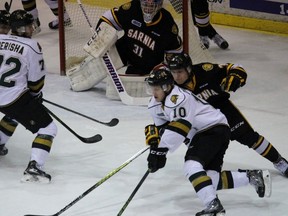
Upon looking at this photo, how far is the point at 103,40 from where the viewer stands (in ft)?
19.9

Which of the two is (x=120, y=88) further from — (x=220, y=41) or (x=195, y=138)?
(x=195, y=138)

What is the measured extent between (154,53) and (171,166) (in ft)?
4.23

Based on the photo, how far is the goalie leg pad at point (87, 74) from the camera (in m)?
6.28

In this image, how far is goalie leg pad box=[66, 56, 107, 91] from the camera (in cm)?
628

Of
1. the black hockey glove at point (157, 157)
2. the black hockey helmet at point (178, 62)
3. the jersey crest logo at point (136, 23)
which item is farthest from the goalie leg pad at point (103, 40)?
the black hockey glove at point (157, 157)

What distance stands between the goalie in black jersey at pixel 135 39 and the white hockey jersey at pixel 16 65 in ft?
4.36

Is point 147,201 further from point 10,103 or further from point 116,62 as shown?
point 116,62

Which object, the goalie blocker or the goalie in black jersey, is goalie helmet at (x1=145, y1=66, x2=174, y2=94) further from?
the goalie blocker

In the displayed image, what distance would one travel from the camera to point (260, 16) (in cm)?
794

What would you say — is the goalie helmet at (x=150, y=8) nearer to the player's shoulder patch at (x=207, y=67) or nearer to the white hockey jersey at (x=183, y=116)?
the player's shoulder patch at (x=207, y=67)

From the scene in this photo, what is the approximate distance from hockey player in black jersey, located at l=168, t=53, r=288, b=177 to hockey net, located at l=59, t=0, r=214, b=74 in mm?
1556

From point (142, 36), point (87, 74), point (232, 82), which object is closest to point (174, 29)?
point (142, 36)

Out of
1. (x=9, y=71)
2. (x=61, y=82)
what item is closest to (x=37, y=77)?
(x=9, y=71)

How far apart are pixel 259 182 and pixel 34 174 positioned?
120cm
